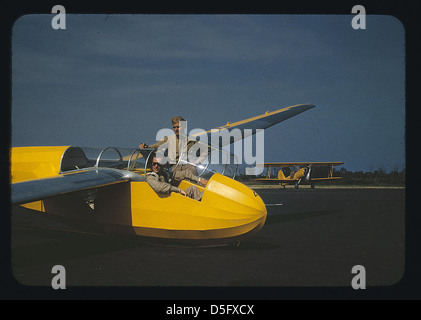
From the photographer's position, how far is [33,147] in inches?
446

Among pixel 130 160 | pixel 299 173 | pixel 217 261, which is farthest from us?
pixel 299 173

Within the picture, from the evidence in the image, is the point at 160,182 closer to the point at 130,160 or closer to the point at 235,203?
the point at 130,160

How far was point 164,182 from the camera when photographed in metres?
8.61

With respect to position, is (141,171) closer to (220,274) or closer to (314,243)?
(220,274)

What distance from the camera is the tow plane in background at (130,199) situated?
814cm

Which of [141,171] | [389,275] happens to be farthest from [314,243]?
[141,171]

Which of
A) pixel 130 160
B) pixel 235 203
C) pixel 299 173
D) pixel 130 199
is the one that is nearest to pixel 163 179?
pixel 130 199

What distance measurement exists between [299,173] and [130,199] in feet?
129

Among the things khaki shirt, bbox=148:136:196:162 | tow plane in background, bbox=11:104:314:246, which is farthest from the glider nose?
khaki shirt, bbox=148:136:196:162

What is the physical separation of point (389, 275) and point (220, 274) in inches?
118

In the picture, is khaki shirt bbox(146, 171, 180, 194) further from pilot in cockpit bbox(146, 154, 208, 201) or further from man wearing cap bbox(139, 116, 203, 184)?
man wearing cap bbox(139, 116, 203, 184)

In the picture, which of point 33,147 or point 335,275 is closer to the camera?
point 335,275

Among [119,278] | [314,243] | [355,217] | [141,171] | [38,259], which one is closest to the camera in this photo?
[119,278]

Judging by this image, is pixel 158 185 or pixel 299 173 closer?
pixel 158 185
